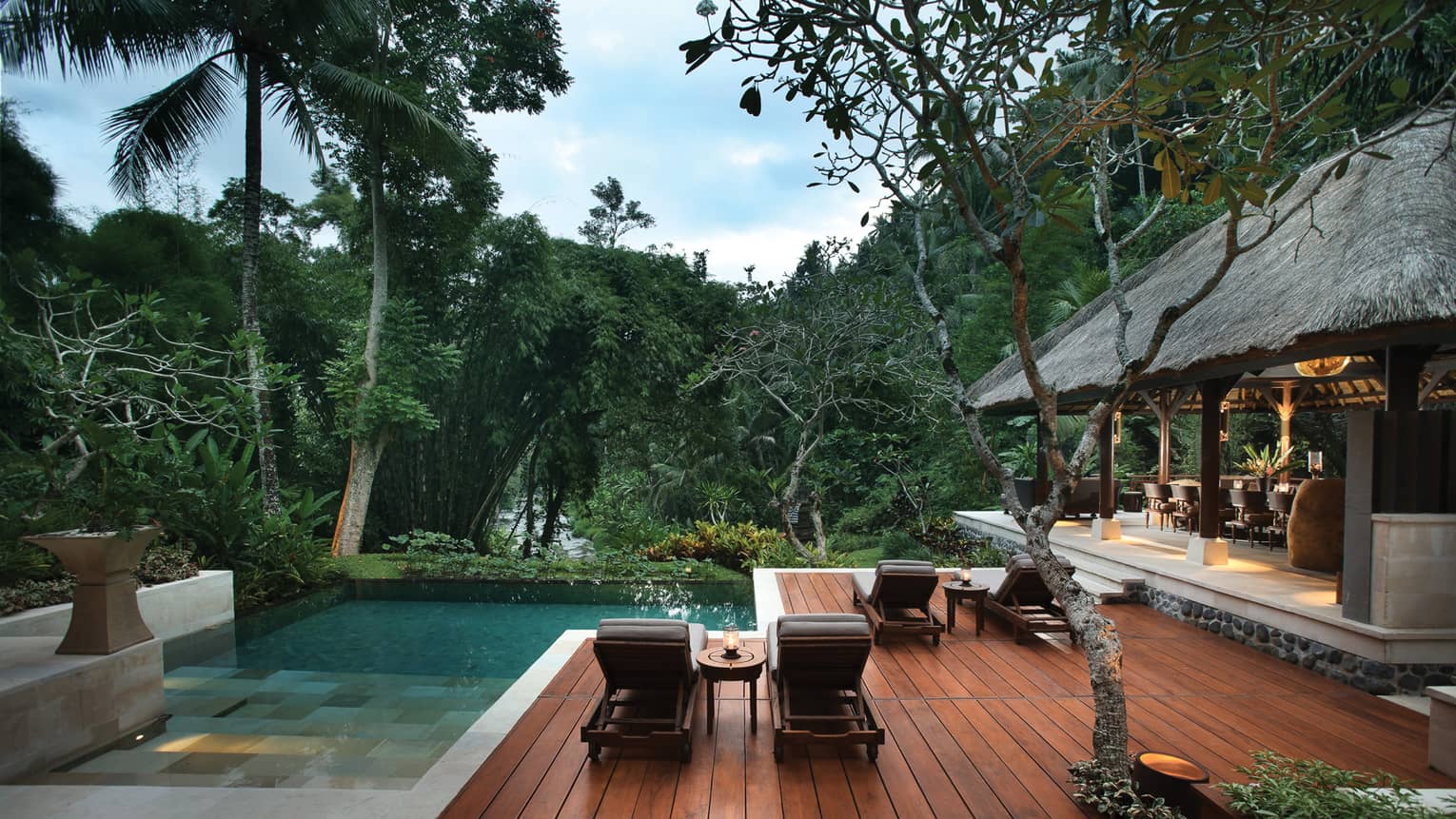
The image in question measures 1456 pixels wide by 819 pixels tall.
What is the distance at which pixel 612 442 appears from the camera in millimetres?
12625

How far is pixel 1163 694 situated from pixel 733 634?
2.80m

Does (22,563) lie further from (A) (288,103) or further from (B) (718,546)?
(B) (718,546)

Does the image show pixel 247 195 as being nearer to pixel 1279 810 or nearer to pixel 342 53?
pixel 342 53

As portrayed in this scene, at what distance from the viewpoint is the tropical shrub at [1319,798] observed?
229cm

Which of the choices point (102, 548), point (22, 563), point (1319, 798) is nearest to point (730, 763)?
point (1319, 798)

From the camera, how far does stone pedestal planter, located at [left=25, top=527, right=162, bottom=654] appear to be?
450 cm

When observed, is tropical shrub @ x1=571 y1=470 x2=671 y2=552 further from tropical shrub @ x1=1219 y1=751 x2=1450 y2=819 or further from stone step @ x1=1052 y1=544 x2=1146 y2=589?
tropical shrub @ x1=1219 y1=751 x2=1450 y2=819

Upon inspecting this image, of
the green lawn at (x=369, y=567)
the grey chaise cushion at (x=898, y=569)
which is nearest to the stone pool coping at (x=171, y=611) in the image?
the green lawn at (x=369, y=567)

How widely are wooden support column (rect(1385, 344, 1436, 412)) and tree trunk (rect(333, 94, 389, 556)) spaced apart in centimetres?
1189

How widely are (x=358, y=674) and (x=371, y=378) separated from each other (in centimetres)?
572

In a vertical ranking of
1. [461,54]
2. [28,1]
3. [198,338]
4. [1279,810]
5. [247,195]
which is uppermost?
[461,54]

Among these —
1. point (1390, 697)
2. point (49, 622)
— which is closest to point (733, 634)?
point (1390, 697)

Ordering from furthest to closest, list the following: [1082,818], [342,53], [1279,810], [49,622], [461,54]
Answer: [461,54] → [342,53] → [49,622] → [1082,818] → [1279,810]

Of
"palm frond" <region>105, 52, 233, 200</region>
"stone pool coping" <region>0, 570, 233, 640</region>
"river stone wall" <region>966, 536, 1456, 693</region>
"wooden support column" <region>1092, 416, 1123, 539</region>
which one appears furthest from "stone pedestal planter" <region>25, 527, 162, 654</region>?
"wooden support column" <region>1092, 416, 1123, 539</region>
